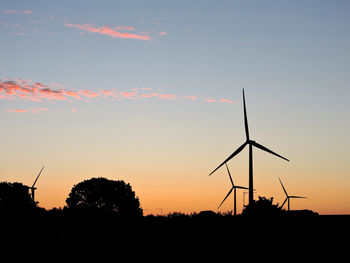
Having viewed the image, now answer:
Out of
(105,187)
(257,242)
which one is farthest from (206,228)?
(105,187)

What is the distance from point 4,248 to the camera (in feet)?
192

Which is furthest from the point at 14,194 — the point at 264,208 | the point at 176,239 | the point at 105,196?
the point at 176,239

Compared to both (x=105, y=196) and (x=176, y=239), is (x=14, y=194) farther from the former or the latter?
(x=176, y=239)

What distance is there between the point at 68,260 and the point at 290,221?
32547mm

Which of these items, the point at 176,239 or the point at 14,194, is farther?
the point at 14,194

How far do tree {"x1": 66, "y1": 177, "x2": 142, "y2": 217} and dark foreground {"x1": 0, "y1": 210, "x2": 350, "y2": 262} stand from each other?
5652cm

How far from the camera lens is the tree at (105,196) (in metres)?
134

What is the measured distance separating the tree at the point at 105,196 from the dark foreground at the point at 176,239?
56.5 meters

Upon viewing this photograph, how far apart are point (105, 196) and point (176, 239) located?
71934 millimetres

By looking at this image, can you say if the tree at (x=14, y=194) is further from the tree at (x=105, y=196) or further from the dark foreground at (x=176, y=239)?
the dark foreground at (x=176, y=239)

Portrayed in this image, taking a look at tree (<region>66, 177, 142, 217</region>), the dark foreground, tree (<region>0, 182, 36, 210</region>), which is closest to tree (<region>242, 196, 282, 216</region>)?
the dark foreground

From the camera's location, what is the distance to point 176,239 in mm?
65000

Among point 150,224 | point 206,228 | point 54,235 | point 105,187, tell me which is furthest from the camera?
point 105,187

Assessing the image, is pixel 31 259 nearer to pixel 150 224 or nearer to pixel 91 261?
pixel 91 261
